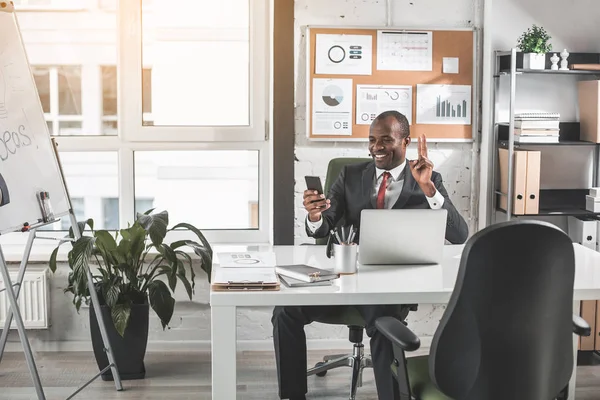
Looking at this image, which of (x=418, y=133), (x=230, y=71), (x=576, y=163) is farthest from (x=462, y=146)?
(x=230, y=71)

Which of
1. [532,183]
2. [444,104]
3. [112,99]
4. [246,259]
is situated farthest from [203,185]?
[532,183]

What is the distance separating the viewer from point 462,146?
429 cm

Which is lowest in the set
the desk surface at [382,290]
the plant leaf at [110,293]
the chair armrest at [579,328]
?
the plant leaf at [110,293]

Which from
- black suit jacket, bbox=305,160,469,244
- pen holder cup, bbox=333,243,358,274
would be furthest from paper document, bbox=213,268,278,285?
black suit jacket, bbox=305,160,469,244

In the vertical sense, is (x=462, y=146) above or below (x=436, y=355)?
above

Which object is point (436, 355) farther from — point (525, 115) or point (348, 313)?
point (525, 115)

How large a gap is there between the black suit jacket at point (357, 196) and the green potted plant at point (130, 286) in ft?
2.03

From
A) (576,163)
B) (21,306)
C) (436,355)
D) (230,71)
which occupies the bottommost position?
(21,306)

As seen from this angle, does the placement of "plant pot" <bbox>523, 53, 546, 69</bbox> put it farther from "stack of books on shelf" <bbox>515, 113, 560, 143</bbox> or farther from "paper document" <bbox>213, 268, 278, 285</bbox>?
"paper document" <bbox>213, 268, 278, 285</bbox>

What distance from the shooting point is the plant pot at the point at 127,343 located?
3770 millimetres

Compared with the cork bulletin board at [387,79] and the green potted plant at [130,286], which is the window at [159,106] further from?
the green potted plant at [130,286]

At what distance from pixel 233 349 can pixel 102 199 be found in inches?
82.8

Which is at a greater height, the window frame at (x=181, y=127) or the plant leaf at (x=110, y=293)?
the window frame at (x=181, y=127)

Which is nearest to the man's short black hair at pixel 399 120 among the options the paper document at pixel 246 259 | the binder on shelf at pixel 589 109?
the paper document at pixel 246 259
